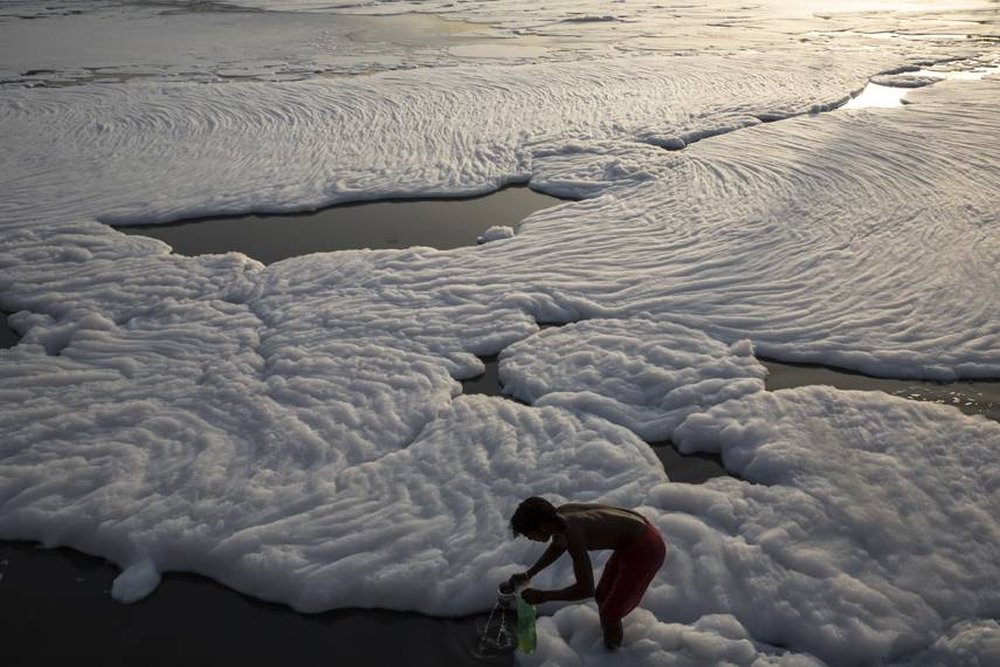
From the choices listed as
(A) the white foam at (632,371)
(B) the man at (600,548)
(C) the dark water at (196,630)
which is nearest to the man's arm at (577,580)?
(B) the man at (600,548)

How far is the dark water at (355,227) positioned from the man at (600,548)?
15.4ft

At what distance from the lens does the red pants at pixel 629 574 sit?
119 inches

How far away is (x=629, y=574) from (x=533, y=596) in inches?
15.3

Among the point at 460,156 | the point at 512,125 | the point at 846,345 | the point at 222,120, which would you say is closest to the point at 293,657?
the point at 846,345

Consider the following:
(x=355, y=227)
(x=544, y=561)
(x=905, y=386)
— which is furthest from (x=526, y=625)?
(x=355, y=227)

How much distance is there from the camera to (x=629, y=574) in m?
3.05

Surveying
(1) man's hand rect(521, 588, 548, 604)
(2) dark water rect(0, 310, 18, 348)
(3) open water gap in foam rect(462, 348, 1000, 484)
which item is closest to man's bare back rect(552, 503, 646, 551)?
(1) man's hand rect(521, 588, 548, 604)

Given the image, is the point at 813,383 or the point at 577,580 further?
the point at 813,383

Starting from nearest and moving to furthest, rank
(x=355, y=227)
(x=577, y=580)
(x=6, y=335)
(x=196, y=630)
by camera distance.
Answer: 1. (x=577, y=580)
2. (x=196, y=630)
3. (x=6, y=335)
4. (x=355, y=227)

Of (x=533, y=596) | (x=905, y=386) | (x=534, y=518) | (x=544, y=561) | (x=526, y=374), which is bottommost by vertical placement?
(x=526, y=374)

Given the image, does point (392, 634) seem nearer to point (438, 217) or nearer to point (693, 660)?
point (693, 660)

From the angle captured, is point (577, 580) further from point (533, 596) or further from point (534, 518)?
point (534, 518)

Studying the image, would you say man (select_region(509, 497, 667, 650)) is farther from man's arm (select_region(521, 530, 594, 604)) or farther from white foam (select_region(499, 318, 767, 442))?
white foam (select_region(499, 318, 767, 442))

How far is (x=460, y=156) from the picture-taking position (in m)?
9.68
